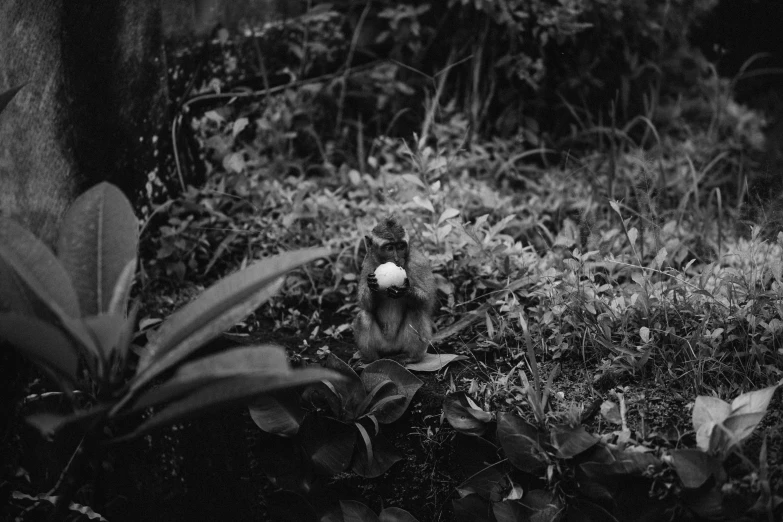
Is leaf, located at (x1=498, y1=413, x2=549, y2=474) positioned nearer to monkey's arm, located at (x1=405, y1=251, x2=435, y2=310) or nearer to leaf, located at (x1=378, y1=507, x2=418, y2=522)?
leaf, located at (x1=378, y1=507, x2=418, y2=522)

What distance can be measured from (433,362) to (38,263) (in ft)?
5.87

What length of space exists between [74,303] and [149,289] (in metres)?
1.69

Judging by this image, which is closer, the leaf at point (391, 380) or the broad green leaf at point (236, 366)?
the broad green leaf at point (236, 366)

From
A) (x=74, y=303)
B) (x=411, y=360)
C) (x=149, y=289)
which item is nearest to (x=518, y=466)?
(x=411, y=360)

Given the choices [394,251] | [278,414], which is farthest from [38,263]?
[394,251]

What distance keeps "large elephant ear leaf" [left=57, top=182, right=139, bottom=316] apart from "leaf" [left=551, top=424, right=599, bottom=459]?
1.77 m

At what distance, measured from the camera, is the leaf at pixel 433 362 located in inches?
137

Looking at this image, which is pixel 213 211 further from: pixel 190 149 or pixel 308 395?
pixel 308 395

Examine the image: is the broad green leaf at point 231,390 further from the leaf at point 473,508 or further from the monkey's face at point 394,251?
the monkey's face at point 394,251

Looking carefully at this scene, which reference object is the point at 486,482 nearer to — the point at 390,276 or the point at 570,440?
the point at 570,440

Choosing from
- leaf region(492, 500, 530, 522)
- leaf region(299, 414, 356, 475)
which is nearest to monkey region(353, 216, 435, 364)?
leaf region(299, 414, 356, 475)

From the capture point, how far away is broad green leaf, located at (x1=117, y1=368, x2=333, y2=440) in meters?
2.44

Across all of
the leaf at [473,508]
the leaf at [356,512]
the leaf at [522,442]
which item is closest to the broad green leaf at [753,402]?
the leaf at [522,442]

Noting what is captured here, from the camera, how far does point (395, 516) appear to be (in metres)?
3.21
